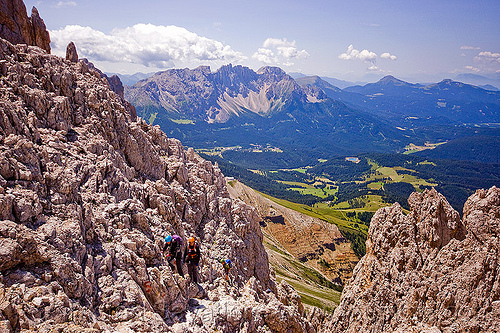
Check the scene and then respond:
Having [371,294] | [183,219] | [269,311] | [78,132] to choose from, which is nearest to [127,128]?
[78,132]

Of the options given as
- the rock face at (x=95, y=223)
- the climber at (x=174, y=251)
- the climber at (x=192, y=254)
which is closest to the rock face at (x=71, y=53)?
the rock face at (x=95, y=223)

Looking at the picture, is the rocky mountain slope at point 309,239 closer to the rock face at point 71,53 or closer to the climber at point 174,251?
the rock face at point 71,53

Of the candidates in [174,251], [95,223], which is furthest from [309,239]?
[95,223]

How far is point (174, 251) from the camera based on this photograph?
26.6 m

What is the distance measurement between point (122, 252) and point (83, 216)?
13.1 ft

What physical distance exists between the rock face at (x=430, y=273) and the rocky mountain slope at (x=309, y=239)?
107289 mm

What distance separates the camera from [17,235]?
16.6 metres

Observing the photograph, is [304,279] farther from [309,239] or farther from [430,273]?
[430,273]

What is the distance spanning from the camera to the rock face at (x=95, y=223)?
55.8 ft

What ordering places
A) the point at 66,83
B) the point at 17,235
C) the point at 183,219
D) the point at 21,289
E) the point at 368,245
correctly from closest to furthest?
the point at 21,289
the point at 17,235
the point at 66,83
the point at 183,219
the point at 368,245

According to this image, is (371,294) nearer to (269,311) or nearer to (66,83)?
(269,311)

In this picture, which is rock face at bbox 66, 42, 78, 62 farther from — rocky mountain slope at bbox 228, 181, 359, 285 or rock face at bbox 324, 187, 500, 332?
rocky mountain slope at bbox 228, 181, 359, 285

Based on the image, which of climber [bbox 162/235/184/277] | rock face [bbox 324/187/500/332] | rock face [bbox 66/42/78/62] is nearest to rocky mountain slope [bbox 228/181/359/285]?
rock face [bbox 324/187/500/332]

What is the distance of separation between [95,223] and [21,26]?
32656mm
